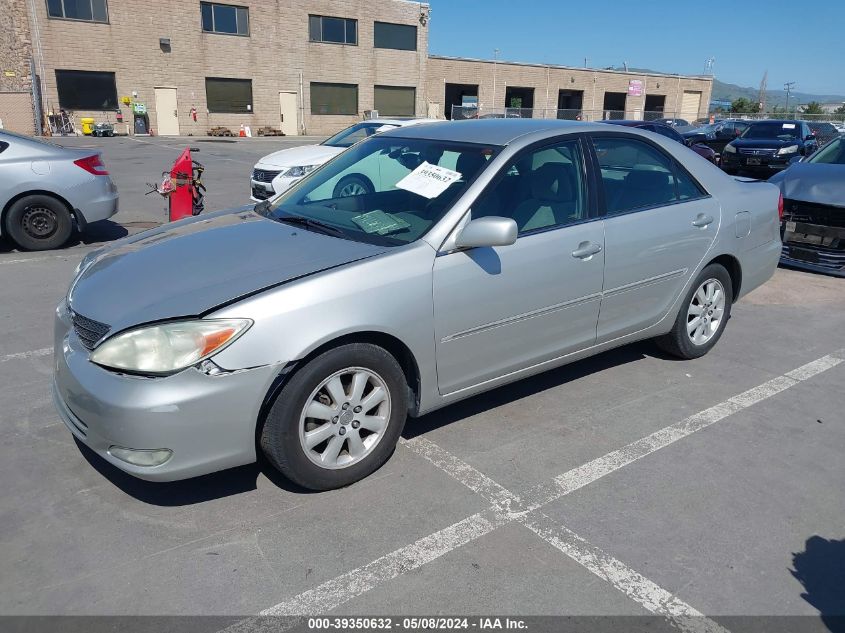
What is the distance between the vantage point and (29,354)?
16.5 feet

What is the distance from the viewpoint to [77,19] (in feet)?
108

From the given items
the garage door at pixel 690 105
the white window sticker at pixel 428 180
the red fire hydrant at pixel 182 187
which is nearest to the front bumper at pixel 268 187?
the red fire hydrant at pixel 182 187

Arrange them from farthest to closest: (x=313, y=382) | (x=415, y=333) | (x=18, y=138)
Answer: (x=18, y=138)
(x=415, y=333)
(x=313, y=382)

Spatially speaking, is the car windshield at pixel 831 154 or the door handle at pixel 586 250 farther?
the car windshield at pixel 831 154

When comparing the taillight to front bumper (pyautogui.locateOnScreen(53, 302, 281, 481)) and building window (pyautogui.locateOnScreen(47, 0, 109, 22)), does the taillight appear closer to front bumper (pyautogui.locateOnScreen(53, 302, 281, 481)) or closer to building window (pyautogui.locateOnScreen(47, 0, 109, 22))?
front bumper (pyautogui.locateOnScreen(53, 302, 281, 481))

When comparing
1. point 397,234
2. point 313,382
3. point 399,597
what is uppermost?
point 397,234

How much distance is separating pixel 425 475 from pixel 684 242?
2495 mm

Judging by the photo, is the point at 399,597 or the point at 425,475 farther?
the point at 425,475

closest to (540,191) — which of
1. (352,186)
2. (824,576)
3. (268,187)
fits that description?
(352,186)

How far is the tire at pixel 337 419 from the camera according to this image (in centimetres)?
307

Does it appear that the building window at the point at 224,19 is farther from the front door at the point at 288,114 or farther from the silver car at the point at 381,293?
the silver car at the point at 381,293

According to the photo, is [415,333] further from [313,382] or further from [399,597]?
[399,597]

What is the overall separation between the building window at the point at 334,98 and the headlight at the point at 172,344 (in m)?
41.0

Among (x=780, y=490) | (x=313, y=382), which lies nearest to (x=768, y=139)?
(x=780, y=490)
